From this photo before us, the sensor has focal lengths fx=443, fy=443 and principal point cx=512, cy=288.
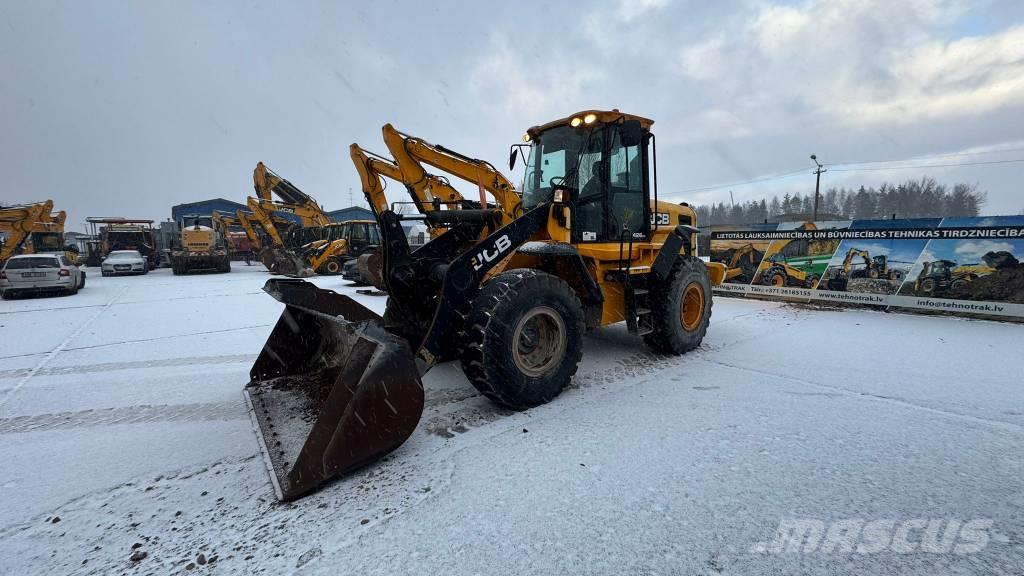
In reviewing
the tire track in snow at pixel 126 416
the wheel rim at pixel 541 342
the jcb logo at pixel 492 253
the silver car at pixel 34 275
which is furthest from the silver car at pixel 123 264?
the wheel rim at pixel 541 342

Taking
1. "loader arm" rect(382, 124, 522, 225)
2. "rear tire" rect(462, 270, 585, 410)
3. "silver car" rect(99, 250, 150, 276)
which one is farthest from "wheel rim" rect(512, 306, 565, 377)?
"silver car" rect(99, 250, 150, 276)

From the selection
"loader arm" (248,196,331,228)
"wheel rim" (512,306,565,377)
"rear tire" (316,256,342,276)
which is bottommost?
"wheel rim" (512,306,565,377)

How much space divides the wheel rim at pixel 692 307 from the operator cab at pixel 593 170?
3.32 feet

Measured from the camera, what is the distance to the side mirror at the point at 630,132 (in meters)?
4.50

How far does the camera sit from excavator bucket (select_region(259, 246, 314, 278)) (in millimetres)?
16516

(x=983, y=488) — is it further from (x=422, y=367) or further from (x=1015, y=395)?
(x=422, y=367)

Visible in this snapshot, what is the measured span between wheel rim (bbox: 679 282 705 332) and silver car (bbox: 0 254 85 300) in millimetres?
15017

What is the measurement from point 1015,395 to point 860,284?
5348mm

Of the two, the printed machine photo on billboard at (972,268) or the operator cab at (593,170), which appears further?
the printed machine photo on billboard at (972,268)

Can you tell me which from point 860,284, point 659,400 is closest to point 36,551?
point 659,400

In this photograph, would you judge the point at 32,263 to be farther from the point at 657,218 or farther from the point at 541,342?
the point at 657,218

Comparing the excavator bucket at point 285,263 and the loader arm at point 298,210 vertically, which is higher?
the loader arm at point 298,210

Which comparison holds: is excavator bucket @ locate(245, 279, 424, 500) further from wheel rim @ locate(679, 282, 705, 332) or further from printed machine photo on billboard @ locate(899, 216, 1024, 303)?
printed machine photo on billboard @ locate(899, 216, 1024, 303)

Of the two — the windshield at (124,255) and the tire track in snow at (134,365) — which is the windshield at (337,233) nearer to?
the windshield at (124,255)
